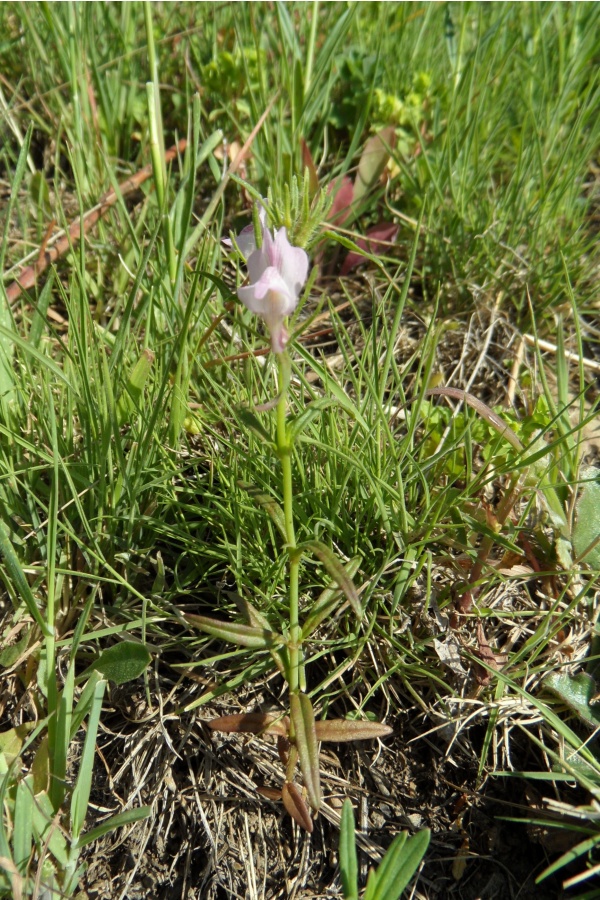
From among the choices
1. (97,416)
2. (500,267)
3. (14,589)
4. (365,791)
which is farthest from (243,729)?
(500,267)

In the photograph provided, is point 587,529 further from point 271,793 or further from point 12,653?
point 12,653

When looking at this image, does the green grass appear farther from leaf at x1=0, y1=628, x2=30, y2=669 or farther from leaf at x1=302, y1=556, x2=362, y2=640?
leaf at x1=302, y1=556, x2=362, y2=640

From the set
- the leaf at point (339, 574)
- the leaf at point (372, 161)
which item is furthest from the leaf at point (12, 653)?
the leaf at point (372, 161)

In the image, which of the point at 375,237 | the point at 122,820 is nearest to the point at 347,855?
the point at 122,820

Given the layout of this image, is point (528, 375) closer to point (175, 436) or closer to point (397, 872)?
point (175, 436)

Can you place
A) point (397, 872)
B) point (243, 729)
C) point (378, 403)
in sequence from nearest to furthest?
point (397, 872) < point (243, 729) < point (378, 403)

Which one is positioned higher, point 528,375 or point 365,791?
point 528,375
